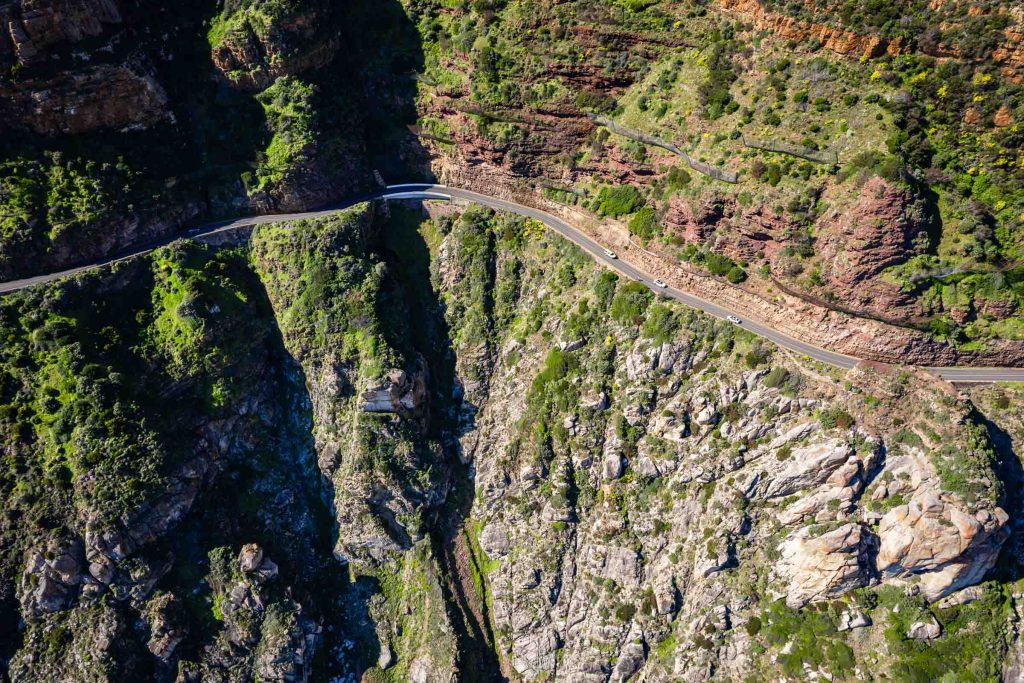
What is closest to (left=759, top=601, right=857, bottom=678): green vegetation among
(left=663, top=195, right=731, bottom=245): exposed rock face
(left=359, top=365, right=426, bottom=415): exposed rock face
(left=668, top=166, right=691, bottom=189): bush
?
(left=663, top=195, right=731, bottom=245): exposed rock face

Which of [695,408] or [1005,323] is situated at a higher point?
[1005,323]

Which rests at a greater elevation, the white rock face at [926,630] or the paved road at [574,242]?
the paved road at [574,242]

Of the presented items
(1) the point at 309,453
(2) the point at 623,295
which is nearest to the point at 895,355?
(2) the point at 623,295

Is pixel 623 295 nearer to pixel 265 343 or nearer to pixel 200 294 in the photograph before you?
pixel 265 343

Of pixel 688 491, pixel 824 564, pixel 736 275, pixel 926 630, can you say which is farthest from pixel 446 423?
pixel 926 630

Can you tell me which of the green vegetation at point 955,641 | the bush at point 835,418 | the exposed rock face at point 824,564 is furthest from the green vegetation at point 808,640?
the bush at point 835,418

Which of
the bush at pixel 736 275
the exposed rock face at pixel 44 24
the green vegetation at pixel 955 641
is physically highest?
the exposed rock face at pixel 44 24

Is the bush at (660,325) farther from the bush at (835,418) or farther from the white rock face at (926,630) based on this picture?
the white rock face at (926,630)

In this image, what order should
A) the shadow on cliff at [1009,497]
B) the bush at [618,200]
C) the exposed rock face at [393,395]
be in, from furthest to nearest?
the bush at [618,200]
the exposed rock face at [393,395]
the shadow on cliff at [1009,497]
